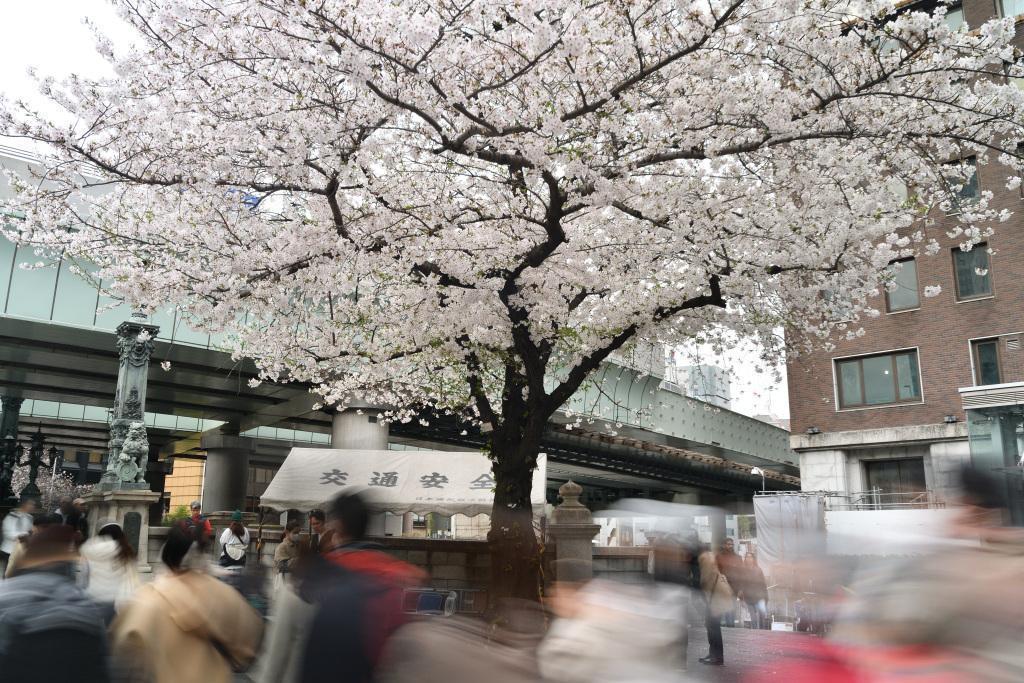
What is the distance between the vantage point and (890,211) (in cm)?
1366

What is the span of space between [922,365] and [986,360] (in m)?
1.94

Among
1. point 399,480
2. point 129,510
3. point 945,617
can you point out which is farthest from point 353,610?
point 399,480

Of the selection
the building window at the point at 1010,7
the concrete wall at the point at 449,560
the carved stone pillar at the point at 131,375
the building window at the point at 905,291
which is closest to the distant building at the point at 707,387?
the building window at the point at 905,291

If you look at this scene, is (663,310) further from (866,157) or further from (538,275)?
(866,157)

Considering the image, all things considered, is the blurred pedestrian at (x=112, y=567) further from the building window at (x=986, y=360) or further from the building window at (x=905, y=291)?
the building window at (x=986, y=360)

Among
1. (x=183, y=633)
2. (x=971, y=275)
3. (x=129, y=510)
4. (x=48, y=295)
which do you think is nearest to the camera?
(x=183, y=633)

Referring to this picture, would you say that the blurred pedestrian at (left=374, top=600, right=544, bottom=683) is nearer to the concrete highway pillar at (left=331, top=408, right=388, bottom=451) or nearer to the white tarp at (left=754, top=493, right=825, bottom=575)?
the white tarp at (left=754, top=493, right=825, bottom=575)

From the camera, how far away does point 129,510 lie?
19.4 metres

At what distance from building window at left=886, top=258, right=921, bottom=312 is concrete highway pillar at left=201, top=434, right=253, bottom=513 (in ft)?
107

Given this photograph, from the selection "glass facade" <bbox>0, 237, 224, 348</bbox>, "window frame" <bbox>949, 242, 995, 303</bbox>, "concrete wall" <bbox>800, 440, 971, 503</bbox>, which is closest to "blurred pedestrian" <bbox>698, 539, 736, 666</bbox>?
"concrete wall" <bbox>800, 440, 971, 503</bbox>

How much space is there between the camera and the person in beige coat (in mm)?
4203

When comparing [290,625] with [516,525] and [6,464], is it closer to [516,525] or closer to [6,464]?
[516,525]

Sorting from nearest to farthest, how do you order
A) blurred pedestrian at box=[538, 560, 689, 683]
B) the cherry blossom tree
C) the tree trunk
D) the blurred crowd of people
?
the blurred crowd of people, blurred pedestrian at box=[538, 560, 689, 683], the cherry blossom tree, the tree trunk

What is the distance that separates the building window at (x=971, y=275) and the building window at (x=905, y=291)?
4.18 ft
